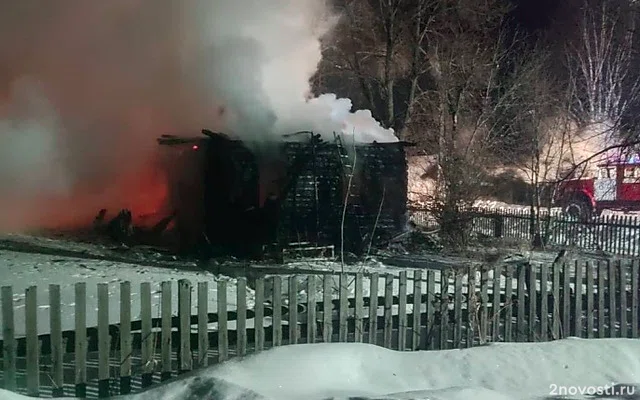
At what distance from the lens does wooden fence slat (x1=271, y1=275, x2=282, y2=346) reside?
5.70 metres

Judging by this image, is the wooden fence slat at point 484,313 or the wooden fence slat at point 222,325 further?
the wooden fence slat at point 484,313

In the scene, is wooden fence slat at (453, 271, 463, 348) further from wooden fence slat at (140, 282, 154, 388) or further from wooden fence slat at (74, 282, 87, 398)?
wooden fence slat at (74, 282, 87, 398)

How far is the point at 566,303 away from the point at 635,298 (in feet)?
2.65

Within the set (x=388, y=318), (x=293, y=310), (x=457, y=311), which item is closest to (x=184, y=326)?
(x=293, y=310)

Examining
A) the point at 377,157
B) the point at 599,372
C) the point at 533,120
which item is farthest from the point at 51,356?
the point at 533,120

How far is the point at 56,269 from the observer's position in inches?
493

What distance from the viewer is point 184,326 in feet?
17.9

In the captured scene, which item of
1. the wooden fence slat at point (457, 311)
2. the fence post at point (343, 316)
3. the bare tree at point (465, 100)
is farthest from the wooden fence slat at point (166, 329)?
the bare tree at point (465, 100)

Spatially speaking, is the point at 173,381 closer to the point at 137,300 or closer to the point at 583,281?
the point at 583,281

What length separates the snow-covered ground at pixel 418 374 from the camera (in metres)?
4.34

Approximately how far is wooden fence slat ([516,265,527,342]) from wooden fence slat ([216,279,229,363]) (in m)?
A: 2.95

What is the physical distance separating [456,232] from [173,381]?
12403 millimetres

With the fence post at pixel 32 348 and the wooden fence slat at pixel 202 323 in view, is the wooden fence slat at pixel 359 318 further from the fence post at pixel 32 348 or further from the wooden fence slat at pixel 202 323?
the fence post at pixel 32 348

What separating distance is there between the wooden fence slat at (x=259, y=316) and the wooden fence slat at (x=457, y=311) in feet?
6.38
